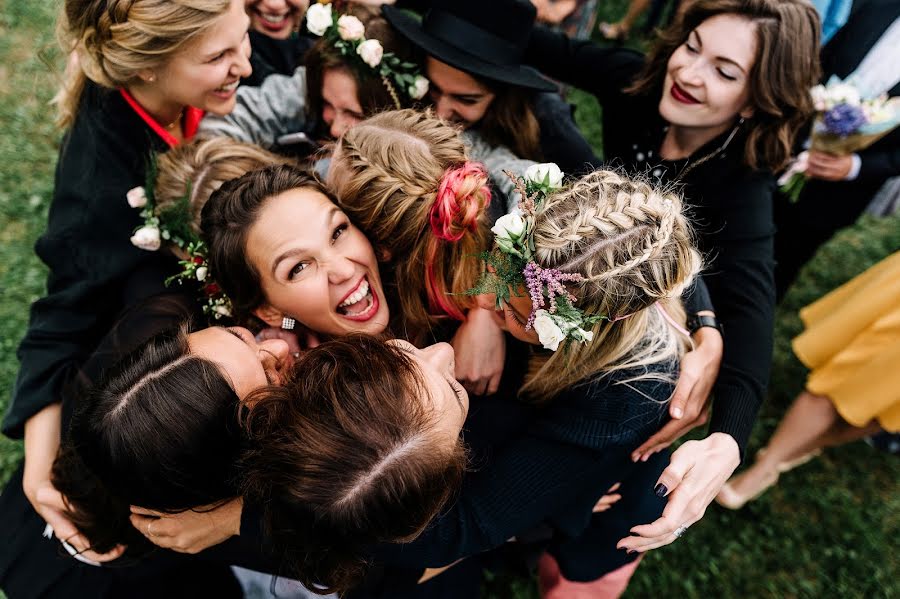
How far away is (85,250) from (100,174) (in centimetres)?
34

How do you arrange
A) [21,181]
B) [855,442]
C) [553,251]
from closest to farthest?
1. [553,251]
2. [855,442]
3. [21,181]

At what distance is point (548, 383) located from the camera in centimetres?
218

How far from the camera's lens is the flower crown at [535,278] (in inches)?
70.3

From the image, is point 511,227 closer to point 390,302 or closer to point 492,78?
point 390,302

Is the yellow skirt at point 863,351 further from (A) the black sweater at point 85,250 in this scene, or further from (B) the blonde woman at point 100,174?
(A) the black sweater at point 85,250

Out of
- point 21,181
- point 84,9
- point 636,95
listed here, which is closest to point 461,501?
point 636,95

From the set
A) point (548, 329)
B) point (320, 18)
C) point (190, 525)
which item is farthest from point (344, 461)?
point (320, 18)

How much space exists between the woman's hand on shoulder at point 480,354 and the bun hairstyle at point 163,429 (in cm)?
87

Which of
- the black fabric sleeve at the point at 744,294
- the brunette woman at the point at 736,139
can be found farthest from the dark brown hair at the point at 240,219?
the black fabric sleeve at the point at 744,294

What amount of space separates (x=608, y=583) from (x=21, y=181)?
17.2 ft

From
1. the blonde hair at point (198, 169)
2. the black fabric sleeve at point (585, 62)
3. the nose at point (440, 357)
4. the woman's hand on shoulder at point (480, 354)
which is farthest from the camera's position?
the black fabric sleeve at point (585, 62)

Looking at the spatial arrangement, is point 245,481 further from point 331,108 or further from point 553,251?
point 331,108

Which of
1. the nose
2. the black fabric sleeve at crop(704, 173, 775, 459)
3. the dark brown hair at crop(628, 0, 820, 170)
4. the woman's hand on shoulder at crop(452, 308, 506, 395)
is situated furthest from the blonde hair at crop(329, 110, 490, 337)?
the dark brown hair at crop(628, 0, 820, 170)

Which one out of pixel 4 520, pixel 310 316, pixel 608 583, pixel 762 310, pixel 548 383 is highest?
pixel 762 310
